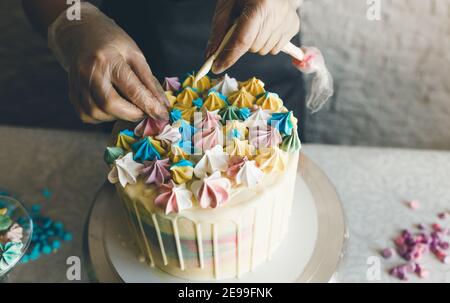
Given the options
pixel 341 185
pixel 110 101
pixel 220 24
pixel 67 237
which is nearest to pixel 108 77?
pixel 110 101

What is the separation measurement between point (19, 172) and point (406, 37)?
1321mm

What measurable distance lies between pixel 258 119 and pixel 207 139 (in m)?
0.13

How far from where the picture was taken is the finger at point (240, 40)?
1091 millimetres

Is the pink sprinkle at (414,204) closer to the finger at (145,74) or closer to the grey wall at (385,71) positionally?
the grey wall at (385,71)

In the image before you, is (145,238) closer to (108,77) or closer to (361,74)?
(108,77)

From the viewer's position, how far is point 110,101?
3.55ft

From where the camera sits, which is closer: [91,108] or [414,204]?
Result: [91,108]

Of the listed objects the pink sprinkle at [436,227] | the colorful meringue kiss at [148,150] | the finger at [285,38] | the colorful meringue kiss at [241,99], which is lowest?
the pink sprinkle at [436,227]

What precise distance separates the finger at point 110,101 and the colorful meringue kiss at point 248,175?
10.8 inches

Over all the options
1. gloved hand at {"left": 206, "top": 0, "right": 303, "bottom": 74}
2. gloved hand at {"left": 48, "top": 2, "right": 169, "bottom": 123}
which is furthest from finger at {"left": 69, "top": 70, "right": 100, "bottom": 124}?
gloved hand at {"left": 206, "top": 0, "right": 303, "bottom": 74}

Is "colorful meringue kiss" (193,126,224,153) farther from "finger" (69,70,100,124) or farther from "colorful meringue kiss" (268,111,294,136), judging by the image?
"finger" (69,70,100,124)

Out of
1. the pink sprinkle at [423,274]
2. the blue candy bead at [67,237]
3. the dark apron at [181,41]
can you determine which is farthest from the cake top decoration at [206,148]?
the pink sprinkle at [423,274]

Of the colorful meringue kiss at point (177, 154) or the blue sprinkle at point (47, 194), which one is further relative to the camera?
the blue sprinkle at point (47, 194)

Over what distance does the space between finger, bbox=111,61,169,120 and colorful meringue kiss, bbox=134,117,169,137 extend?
0.12ft
